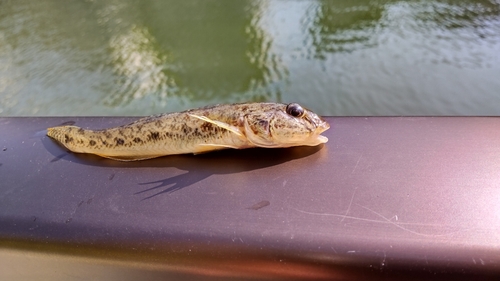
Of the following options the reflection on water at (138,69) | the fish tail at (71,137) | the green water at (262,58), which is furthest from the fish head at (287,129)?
the reflection on water at (138,69)

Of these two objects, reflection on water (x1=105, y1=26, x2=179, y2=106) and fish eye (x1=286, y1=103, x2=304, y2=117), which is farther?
reflection on water (x1=105, y1=26, x2=179, y2=106)

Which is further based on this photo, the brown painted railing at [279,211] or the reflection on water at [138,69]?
the reflection on water at [138,69]

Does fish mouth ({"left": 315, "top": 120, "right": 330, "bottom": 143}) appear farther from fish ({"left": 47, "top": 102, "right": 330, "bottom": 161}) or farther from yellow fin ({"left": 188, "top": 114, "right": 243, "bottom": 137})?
yellow fin ({"left": 188, "top": 114, "right": 243, "bottom": 137})

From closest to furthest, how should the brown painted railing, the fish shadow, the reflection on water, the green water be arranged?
1. the brown painted railing
2. the fish shadow
3. the green water
4. the reflection on water

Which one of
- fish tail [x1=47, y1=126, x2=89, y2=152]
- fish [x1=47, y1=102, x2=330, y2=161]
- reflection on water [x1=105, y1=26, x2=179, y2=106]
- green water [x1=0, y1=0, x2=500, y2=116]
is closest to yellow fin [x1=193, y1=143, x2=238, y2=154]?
fish [x1=47, y1=102, x2=330, y2=161]

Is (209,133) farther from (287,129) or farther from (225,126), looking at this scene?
(287,129)

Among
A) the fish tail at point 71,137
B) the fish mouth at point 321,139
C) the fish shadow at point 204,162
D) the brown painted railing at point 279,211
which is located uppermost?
the fish tail at point 71,137

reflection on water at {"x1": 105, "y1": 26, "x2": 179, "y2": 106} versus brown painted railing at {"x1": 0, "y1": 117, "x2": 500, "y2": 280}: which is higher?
brown painted railing at {"x1": 0, "y1": 117, "x2": 500, "y2": 280}

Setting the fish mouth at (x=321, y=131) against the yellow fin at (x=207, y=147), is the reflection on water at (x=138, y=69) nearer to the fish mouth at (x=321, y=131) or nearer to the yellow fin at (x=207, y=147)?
the yellow fin at (x=207, y=147)

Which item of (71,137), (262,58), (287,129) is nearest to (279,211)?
(287,129)

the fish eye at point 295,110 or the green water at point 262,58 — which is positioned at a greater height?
the fish eye at point 295,110
